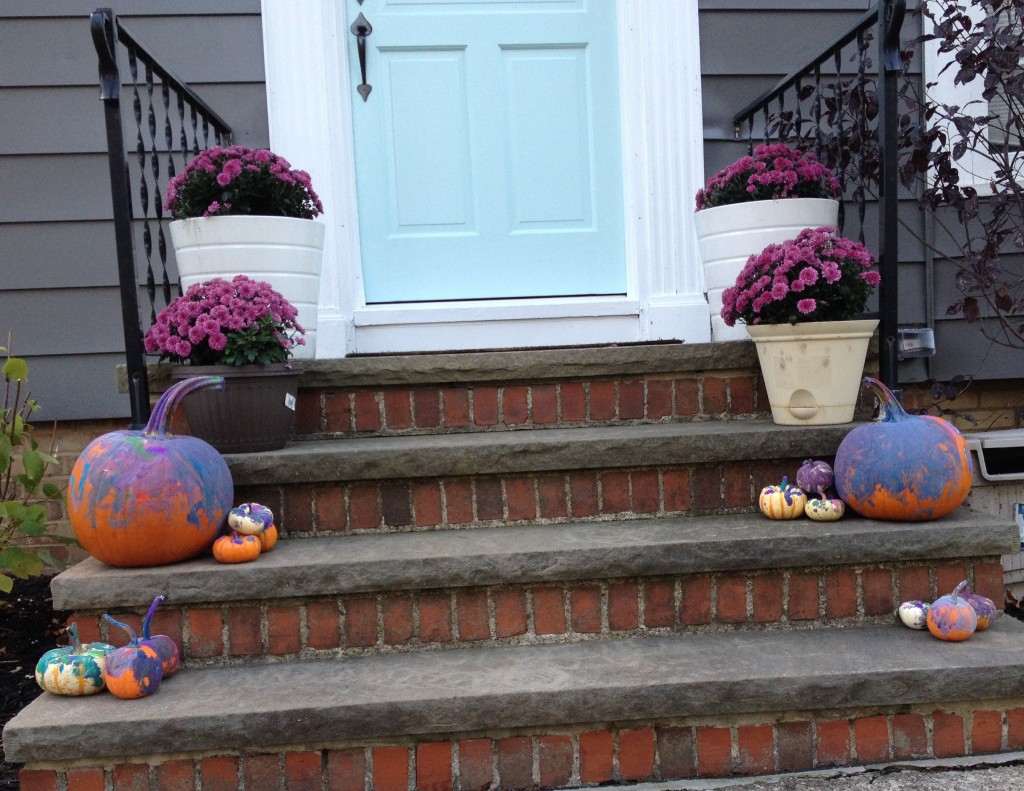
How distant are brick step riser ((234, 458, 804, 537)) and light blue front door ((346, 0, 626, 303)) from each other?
104 centimetres

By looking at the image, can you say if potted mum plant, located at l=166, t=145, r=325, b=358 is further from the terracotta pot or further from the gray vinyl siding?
the gray vinyl siding

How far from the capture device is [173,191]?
7.30ft

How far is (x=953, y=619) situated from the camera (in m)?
1.59

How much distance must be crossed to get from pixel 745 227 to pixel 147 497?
5.78ft

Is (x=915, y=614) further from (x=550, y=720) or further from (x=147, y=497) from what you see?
(x=147, y=497)

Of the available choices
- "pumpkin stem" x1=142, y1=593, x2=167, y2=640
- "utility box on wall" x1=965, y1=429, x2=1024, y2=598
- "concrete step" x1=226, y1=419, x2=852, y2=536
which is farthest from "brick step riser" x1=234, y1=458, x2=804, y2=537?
"utility box on wall" x1=965, y1=429, x2=1024, y2=598

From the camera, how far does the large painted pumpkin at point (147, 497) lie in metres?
1.62

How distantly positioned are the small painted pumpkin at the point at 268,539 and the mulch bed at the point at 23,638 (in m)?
0.66

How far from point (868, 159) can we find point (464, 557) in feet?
6.28

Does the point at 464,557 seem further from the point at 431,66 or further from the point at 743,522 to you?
the point at 431,66

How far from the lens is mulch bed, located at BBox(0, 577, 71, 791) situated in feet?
6.22

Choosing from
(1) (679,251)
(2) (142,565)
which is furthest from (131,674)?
(1) (679,251)

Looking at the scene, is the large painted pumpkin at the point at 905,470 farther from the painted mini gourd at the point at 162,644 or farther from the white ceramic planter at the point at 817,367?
the painted mini gourd at the point at 162,644

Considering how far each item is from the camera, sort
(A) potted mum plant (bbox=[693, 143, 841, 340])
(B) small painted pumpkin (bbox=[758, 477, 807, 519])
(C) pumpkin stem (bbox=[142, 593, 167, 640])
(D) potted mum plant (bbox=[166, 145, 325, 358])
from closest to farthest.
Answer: (C) pumpkin stem (bbox=[142, 593, 167, 640]), (B) small painted pumpkin (bbox=[758, 477, 807, 519]), (D) potted mum plant (bbox=[166, 145, 325, 358]), (A) potted mum plant (bbox=[693, 143, 841, 340])
